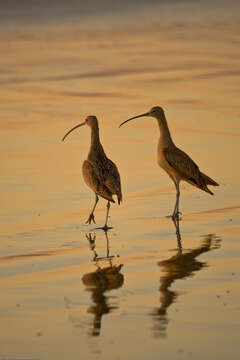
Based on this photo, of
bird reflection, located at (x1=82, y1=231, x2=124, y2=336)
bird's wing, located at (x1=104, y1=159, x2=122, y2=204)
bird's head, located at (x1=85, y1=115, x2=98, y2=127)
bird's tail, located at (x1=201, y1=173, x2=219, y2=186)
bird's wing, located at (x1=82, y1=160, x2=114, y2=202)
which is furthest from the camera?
bird's head, located at (x1=85, y1=115, x2=98, y2=127)

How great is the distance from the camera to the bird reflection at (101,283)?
9.19 m

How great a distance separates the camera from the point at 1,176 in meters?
15.9

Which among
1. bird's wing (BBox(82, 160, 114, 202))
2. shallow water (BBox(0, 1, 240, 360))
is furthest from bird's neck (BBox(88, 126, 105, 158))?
shallow water (BBox(0, 1, 240, 360))

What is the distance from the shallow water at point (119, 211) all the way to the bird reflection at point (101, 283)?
A: 0.8 inches

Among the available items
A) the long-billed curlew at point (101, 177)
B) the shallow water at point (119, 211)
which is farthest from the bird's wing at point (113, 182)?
the shallow water at point (119, 211)

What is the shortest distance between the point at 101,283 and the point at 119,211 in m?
3.71

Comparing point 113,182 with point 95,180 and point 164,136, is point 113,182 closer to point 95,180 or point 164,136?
point 95,180

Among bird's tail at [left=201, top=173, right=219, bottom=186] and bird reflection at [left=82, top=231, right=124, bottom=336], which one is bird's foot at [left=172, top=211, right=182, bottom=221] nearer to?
Answer: bird's tail at [left=201, top=173, right=219, bottom=186]

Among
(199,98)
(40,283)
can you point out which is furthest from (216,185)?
(199,98)

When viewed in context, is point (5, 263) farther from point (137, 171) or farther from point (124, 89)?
point (124, 89)

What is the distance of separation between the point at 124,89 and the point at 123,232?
37.5 ft

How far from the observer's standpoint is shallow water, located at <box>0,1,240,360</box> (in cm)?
876

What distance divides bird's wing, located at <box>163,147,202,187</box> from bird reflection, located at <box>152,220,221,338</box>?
1.64m

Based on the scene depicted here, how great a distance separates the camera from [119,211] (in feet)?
45.7
